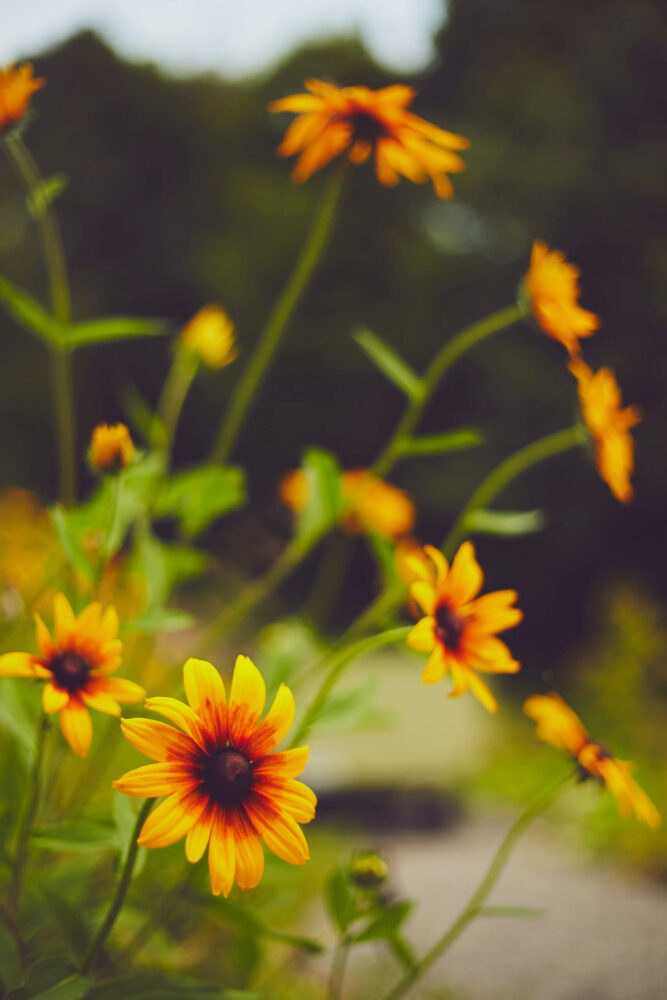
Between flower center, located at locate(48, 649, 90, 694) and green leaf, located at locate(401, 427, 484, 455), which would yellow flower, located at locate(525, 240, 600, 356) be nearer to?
green leaf, located at locate(401, 427, 484, 455)

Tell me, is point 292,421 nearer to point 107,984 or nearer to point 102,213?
point 102,213

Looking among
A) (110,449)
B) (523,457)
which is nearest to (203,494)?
(110,449)

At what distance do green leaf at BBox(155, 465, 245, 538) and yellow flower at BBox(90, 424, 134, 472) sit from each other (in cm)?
17

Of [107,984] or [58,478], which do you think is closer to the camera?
[107,984]

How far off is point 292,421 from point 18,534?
238cm

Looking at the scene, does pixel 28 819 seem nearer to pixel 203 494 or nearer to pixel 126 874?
pixel 126 874

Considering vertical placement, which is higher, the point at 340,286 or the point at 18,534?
the point at 340,286

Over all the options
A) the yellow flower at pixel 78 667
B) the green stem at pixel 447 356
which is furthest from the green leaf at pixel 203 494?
the yellow flower at pixel 78 667

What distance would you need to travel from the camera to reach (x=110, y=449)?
518 millimetres

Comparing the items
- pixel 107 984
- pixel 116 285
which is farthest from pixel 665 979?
pixel 116 285

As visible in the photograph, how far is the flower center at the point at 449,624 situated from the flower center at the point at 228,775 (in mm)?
142

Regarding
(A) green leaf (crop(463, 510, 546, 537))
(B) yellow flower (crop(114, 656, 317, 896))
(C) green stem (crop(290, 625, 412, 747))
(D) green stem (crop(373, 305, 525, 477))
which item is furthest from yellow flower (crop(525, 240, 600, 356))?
(B) yellow flower (crop(114, 656, 317, 896))

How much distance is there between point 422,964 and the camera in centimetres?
56

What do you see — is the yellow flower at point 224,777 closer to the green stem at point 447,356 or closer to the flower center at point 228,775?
the flower center at point 228,775
